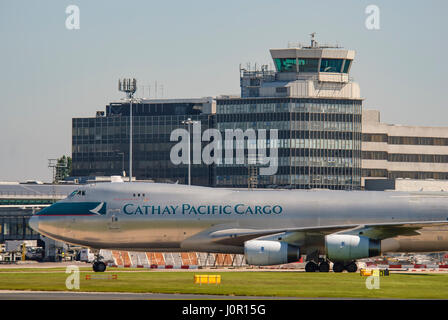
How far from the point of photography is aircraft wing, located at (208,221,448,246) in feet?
227

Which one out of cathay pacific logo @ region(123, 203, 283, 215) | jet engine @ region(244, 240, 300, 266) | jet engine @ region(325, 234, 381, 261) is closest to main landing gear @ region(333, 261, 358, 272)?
jet engine @ region(325, 234, 381, 261)

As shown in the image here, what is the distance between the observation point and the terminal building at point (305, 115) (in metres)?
183

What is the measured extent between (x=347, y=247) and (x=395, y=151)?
125 m

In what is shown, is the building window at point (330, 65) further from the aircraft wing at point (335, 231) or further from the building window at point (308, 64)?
the aircraft wing at point (335, 231)

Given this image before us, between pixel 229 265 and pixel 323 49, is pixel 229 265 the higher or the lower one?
the lower one

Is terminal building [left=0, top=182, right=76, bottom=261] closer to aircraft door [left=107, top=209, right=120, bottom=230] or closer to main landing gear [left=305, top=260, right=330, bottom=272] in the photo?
aircraft door [left=107, top=209, right=120, bottom=230]

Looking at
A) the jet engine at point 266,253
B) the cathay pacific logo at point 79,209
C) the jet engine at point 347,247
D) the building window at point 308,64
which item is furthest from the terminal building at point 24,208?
the building window at point 308,64

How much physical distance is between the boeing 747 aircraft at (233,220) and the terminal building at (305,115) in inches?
4354

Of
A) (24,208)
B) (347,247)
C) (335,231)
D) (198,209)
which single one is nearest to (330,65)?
(24,208)

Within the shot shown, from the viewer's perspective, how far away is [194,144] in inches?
7830

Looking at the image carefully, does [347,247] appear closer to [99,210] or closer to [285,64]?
[99,210]

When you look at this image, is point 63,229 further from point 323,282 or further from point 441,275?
point 441,275
